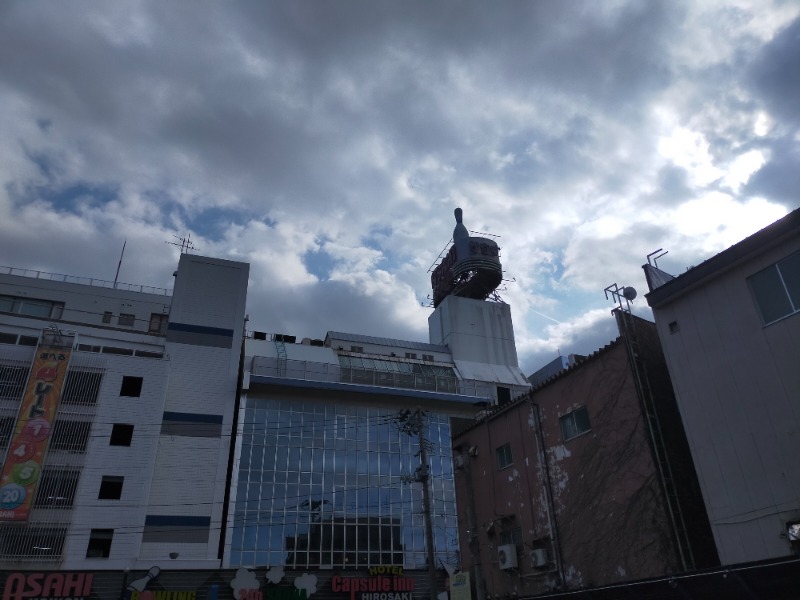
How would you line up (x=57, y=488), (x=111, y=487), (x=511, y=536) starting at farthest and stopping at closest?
(x=111, y=487), (x=57, y=488), (x=511, y=536)

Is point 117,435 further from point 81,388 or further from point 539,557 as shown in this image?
point 539,557

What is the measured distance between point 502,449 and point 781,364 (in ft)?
47.2

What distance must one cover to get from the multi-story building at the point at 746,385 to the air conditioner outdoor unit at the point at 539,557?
8.19 metres

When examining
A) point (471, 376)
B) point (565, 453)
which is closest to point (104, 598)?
point (565, 453)

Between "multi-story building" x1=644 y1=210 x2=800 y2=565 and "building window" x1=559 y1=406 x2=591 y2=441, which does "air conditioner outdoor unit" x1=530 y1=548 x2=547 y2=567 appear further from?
"multi-story building" x1=644 y1=210 x2=800 y2=565

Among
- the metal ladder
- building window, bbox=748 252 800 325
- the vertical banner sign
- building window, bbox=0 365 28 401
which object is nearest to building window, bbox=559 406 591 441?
building window, bbox=748 252 800 325

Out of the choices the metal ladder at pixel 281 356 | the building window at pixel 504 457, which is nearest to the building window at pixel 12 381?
the metal ladder at pixel 281 356

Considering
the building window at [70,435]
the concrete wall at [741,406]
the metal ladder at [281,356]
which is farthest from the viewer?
the metal ladder at [281,356]

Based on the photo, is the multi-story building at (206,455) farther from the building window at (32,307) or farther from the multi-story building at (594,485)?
the multi-story building at (594,485)

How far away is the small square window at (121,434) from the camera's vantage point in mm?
39656

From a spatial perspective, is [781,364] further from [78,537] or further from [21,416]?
[21,416]

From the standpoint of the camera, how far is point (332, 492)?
41.9 metres

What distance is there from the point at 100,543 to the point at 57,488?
4.53 m

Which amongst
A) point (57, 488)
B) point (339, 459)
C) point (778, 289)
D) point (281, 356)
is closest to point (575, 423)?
point (778, 289)
